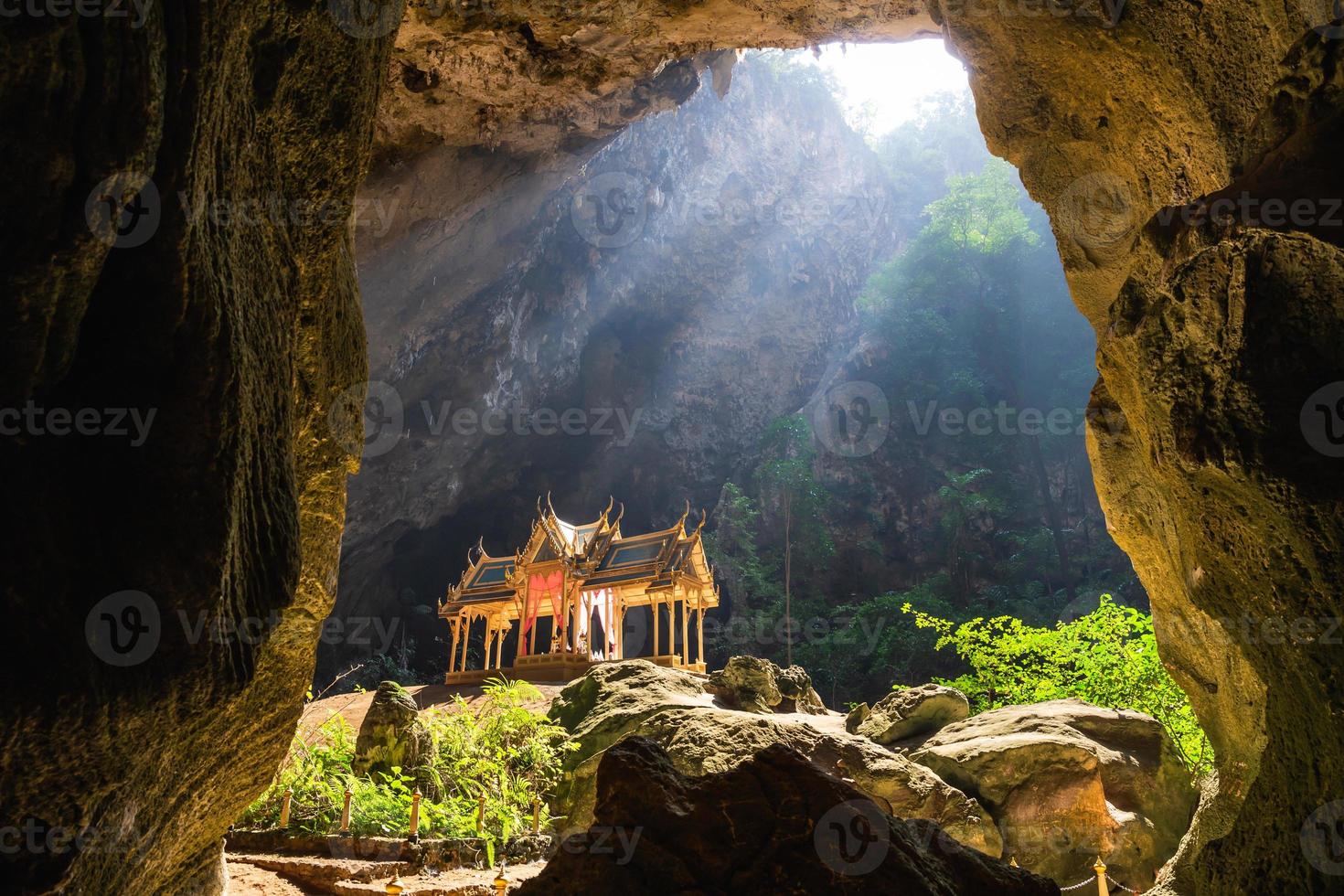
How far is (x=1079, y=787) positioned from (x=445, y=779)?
6835 mm

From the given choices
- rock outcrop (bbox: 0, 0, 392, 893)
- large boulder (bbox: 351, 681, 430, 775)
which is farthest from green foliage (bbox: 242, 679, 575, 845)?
rock outcrop (bbox: 0, 0, 392, 893)

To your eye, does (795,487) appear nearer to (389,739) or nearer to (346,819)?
(389,739)

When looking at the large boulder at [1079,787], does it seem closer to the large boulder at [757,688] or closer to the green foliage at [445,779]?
the large boulder at [757,688]

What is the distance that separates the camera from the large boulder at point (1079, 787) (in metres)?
7.84

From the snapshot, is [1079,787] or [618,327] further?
[618,327]

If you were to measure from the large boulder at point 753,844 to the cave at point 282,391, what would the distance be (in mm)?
1325

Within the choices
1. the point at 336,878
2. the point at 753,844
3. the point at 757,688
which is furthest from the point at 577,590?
the point at 753,844

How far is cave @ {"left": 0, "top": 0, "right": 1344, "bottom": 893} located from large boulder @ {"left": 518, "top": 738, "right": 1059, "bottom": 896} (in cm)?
132

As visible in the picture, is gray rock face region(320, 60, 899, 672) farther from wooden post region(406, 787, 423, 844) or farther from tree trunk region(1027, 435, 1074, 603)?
wooden post region(406, 787, 423, 844)

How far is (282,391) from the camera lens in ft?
10.2

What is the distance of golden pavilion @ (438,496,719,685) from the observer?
17.4 metres

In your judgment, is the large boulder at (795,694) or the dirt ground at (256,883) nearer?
the dirt ground at (256,883)

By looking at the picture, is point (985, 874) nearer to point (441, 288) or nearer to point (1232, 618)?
point (1232, 618)

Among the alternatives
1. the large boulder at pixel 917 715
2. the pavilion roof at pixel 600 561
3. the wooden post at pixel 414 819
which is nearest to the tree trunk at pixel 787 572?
the pavilion roof at pixel 600 561
